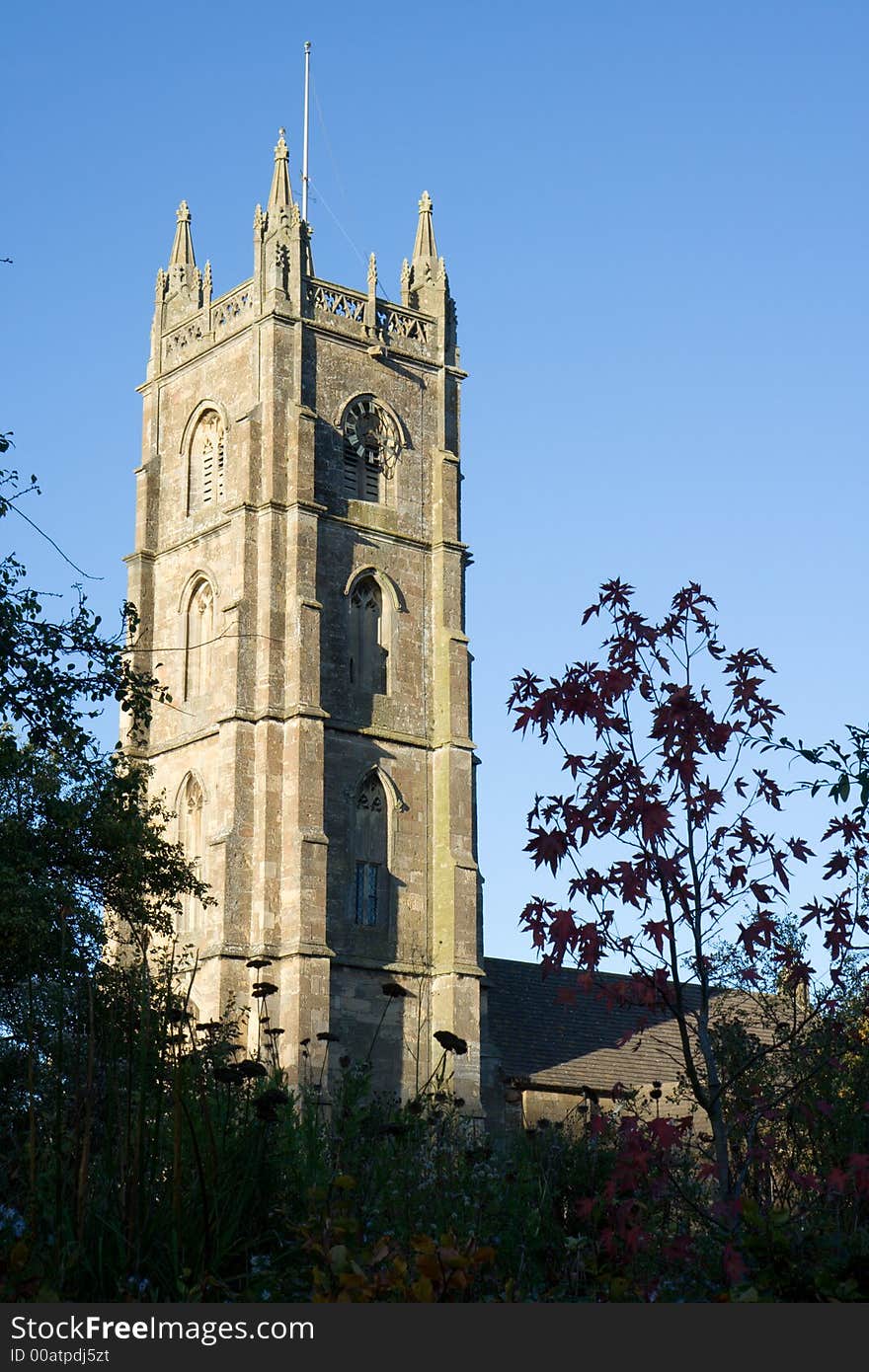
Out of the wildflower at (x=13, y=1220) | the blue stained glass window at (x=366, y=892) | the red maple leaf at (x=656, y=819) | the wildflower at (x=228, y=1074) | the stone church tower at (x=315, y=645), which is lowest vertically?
the wildflower at (x=13, y=1220)

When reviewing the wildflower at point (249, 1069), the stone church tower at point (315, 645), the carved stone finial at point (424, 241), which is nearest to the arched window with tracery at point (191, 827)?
the stone church tower at point (315, 645)

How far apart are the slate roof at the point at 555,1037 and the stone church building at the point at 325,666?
10 centimetres

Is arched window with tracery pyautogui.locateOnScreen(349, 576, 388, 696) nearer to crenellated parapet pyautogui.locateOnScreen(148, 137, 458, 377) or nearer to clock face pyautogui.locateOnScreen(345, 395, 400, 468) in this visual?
clock face pyautogui.locateOnScreen(345, 395, 400, 468)

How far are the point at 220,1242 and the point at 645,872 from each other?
3091 millimetres

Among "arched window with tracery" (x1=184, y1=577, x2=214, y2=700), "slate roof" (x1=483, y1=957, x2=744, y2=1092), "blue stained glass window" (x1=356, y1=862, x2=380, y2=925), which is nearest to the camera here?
"blue stained glass window" (x1=356, y1=862, x2=380, y2=925)

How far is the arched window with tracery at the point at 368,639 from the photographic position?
48281mm

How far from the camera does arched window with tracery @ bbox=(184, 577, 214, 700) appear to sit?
158ft

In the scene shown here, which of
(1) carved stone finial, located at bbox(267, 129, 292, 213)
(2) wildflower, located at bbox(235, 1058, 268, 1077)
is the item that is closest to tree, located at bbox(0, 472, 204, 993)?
(2) wildflower, located at bbox(235, 1058, 268, 1077)

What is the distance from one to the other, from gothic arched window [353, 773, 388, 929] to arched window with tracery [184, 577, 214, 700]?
4.91 m

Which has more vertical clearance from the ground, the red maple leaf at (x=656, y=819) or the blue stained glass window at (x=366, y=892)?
the blue stained glass window at (x=366, y=892)

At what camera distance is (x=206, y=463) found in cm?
5066

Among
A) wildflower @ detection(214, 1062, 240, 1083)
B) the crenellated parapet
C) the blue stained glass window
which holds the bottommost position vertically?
wildflower @ detection(214, 1062, 240, 1083)

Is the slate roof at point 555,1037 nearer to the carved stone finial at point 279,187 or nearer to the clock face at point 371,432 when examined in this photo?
the clock face at point 371,432

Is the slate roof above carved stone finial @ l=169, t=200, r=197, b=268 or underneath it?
underneath
